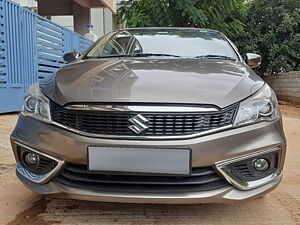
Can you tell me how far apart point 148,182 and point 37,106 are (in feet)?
2.67

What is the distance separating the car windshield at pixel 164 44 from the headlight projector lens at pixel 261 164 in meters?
1.21

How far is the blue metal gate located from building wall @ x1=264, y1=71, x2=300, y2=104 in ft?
24.7

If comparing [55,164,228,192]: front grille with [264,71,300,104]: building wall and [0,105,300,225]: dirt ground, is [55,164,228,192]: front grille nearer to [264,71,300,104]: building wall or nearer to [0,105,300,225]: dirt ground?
[0,105,300,225]: dirt ground

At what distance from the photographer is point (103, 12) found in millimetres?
17109

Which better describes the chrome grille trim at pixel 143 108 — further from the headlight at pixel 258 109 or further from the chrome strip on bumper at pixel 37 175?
the chrome strip on bumper at pixel 37 175

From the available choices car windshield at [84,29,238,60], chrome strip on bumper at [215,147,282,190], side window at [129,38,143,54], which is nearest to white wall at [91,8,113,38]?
car windshield at [84,29,238,60]

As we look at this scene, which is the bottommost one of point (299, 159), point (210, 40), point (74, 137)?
point (299, 159)

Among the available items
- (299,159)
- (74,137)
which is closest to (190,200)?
(74,137)

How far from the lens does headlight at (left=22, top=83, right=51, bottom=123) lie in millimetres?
1931

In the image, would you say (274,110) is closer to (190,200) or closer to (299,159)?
(190,200)

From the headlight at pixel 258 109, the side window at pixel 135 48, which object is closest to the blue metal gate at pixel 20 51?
the side window at pixel 135 48

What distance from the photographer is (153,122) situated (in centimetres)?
178

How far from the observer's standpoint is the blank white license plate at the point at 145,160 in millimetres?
1727

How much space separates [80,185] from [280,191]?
1.63 meters
